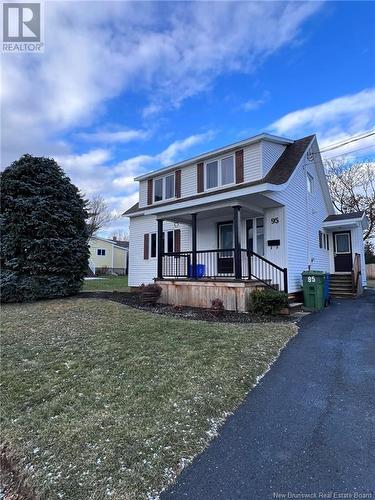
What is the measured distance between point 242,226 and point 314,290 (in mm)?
3744

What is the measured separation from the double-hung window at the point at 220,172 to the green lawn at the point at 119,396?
267 inches

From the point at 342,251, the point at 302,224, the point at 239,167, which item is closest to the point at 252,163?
the point at 239,167

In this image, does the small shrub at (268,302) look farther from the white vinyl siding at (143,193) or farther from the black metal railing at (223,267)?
the white vinyl siding at (143,193)

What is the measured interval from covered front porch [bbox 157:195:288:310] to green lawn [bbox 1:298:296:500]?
2616 mm

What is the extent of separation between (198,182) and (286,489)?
38.8ft

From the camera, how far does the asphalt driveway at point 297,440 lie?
7.76 feet

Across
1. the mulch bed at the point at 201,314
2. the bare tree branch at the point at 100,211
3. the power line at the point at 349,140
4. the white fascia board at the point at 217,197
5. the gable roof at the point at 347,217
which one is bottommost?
the mulch bed at the point at 201,314

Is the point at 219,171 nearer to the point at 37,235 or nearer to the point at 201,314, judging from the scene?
the point at 201,314

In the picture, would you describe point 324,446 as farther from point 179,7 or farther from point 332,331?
point 179,7

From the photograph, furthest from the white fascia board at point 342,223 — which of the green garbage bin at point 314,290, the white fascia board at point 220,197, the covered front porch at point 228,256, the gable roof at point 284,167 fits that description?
the white fascia board at point 220,197

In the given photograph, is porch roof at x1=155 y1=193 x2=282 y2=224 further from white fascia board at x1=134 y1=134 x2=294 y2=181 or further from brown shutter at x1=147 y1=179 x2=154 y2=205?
brown shutter at x1=147 y1=179 x2=154 y2=205

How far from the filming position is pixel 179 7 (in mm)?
8375

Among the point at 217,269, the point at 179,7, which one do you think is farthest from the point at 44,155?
the point at 217,269

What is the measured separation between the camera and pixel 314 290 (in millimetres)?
10539
